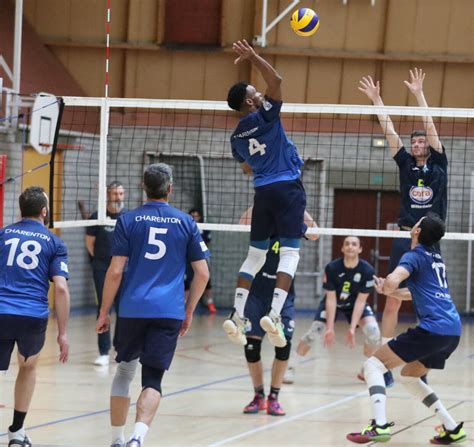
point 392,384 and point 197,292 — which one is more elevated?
point 197,292

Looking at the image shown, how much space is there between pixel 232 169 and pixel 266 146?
38.6 feet

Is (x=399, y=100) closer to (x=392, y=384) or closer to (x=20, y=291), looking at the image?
(x=392, y=384)

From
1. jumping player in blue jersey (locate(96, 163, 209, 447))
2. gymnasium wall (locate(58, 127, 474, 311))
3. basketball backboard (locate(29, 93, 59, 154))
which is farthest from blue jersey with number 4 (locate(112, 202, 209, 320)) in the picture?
gymnasium wall (locate(58, 127, 474, 311))

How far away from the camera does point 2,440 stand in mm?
7895

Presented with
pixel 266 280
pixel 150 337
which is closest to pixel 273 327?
pixel 150 337

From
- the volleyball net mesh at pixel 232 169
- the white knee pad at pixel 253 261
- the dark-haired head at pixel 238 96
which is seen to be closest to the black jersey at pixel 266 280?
the white knee pad at pixel 253 261

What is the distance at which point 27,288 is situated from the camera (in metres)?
7.31

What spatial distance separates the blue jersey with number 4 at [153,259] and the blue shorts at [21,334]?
79cm

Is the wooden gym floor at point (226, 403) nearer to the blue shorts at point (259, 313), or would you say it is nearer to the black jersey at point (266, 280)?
the blue shorts at point (259, 313)

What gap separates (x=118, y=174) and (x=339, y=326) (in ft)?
17.0

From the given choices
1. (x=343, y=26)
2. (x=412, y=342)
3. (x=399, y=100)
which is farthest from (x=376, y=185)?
(x=412, y=342)

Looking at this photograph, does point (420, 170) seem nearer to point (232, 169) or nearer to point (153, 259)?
point (153, 259)

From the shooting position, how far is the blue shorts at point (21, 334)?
7.24 meters

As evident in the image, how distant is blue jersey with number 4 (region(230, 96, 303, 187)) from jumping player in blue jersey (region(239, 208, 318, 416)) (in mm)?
1502
